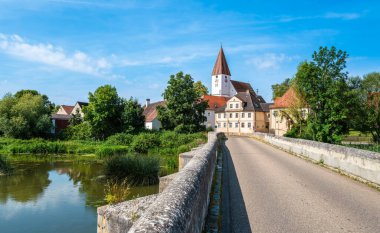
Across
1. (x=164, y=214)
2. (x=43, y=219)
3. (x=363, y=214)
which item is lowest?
(x=43, y=219)

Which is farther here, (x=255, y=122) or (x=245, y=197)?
(x=255, y=122)

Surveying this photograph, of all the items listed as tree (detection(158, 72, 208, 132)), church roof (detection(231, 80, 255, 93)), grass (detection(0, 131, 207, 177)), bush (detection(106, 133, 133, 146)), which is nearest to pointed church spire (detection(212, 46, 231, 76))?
church roof (detection(231, 80, 255, 93))

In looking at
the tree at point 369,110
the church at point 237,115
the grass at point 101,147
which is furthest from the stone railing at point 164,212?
the church at point 237,115

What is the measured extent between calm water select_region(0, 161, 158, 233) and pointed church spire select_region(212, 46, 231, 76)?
2808 inches

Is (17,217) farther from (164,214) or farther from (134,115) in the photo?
(134,115)

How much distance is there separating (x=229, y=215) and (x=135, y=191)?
11.1 metres

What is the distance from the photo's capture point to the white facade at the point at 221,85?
92.4 meters

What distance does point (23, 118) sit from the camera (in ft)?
161

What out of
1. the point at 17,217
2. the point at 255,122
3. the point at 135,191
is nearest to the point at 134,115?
the point at 255,122

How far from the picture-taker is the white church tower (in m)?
92.8

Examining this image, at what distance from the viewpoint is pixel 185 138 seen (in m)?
42.4

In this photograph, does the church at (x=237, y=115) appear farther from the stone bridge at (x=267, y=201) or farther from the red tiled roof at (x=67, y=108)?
the stone bridge at (x=267, y=201)

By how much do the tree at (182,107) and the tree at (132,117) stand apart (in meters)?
3.32

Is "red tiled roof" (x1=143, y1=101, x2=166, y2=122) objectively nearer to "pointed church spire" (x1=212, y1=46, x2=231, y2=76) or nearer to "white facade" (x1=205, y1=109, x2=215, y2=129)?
"white facade" (x1=205, y1=109, x2=215, y2=129)
